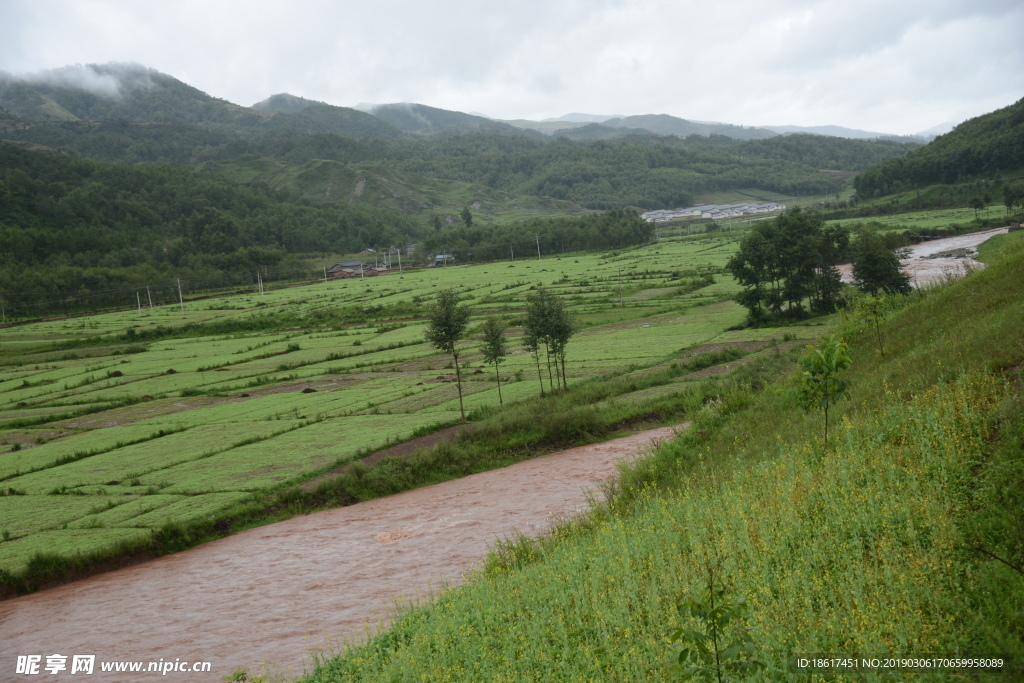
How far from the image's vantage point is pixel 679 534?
11469mm

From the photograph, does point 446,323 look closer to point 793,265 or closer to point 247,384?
point 247,384

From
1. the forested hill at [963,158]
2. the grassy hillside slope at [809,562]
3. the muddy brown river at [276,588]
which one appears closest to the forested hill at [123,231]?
the muddy brown river at [276,588]

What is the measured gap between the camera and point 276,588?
59.7 feet

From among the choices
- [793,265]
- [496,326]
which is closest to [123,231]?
[496,326]

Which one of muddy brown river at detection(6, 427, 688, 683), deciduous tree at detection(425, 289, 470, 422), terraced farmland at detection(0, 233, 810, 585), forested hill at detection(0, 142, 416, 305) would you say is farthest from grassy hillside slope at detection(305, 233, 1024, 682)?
forested hill at detection(0, 142, 416, 305)

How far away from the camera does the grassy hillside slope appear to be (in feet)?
23.7

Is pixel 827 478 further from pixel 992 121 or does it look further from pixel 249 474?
pixel 992 121

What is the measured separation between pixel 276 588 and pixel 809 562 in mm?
14615

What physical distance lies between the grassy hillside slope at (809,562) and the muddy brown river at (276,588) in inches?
147

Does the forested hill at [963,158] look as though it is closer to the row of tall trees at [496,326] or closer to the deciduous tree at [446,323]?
the row of tall trees at [496,326]

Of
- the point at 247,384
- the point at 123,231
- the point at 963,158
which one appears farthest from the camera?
the point at 123,231

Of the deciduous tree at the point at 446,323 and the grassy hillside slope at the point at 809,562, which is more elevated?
the deciduous tree at the point at 446,323

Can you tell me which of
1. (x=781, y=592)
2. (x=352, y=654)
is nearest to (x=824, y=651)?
(x=781, y=592)

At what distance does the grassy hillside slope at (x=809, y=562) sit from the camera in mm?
7223
